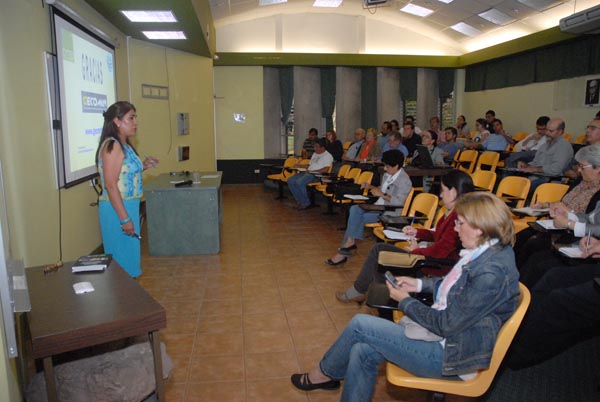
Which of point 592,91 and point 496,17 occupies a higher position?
point 496,17

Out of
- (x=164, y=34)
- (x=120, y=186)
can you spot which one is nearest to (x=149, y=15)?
(x=164, y=34)

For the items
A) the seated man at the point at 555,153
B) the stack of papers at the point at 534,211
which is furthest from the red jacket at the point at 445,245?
the seated man at the point at 555,153

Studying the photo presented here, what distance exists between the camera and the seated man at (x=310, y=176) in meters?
7.46

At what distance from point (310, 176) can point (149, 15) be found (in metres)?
3.48

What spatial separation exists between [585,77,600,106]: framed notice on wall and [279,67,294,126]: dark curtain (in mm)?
5903

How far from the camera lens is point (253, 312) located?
346 cm

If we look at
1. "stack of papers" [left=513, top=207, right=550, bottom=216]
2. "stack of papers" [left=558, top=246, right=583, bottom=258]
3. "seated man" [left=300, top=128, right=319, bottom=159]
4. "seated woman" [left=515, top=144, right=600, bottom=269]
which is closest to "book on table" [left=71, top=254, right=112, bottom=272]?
"stack of papers" [left=558, top=246, right=583, bottom=258]

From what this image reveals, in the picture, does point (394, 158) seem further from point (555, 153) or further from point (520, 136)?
point (520, 136)

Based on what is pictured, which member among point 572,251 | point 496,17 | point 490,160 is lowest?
point 572,251

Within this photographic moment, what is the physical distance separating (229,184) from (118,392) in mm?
9045

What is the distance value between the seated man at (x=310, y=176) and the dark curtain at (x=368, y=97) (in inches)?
155

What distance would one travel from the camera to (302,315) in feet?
11.1

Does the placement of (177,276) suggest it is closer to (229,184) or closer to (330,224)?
(330,224)

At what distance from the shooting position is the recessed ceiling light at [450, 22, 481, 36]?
969cm
